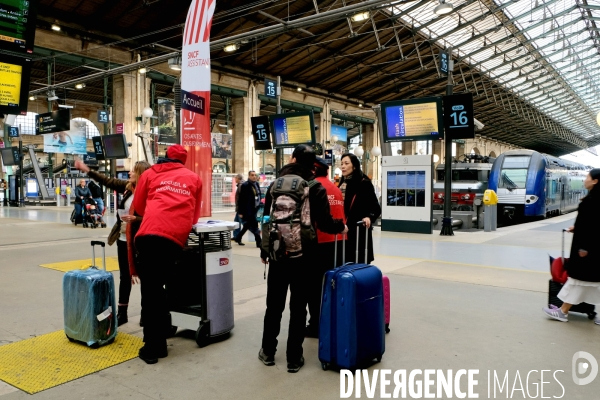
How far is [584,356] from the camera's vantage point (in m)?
3.87

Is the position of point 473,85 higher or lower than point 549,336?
higher

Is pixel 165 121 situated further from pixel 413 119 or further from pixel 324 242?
pixel 324 242

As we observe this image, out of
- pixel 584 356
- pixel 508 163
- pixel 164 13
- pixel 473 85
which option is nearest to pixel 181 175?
pixel 584 356

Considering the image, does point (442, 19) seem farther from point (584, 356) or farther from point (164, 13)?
point (584, 356)

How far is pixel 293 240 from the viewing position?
3.48m

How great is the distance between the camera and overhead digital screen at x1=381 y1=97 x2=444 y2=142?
12539mm

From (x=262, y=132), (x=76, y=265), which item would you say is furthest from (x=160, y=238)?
(x=262, y=132)

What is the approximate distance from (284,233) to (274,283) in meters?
0.45

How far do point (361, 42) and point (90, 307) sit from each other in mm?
27402

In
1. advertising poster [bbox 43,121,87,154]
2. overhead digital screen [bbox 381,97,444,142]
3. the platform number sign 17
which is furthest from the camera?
advertising poster [bbox 43,121,87,154]

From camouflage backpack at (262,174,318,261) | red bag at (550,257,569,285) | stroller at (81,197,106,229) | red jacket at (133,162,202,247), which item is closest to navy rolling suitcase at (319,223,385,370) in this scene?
camouflage backpack at (262,174,318,261)

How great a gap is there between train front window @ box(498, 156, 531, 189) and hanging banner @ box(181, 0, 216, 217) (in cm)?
1480

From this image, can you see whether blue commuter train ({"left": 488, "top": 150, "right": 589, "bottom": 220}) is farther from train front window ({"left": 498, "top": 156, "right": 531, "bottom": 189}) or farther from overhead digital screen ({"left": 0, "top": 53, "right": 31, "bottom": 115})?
overhead digital screen ({"left": 0, "top": 53, "right": 31, "bottom": 115})

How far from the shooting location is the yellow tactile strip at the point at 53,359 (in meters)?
3.39
